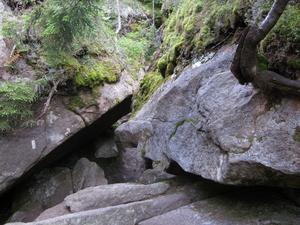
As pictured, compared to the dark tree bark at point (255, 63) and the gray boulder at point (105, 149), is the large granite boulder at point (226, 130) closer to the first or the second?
the dark tree bark at point (255, 63)

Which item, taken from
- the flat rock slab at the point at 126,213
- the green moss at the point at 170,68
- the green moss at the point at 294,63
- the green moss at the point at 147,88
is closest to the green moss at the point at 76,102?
the green moss at the point at 147,88

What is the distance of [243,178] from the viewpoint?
9.56ft

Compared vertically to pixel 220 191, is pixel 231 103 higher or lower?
higher

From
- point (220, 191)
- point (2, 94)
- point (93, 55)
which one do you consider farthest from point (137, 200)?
point (93, 55)

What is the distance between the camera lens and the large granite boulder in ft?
8.32

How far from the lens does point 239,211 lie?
3.29m

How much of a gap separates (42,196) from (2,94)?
377 cm

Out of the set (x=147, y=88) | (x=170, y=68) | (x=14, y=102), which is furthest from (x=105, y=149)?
(x=170, y=68)

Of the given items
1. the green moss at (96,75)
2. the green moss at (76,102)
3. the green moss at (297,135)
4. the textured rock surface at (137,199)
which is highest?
the green moss at (96,75)

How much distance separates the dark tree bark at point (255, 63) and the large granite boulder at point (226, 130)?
20cm

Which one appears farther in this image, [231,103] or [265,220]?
[231,103]

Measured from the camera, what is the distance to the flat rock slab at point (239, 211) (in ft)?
9.97

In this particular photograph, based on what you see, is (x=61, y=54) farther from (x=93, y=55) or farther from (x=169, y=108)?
(x=169, y=108)

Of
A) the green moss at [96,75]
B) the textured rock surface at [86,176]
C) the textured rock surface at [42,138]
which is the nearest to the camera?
the textured rock surface at [42,138]
